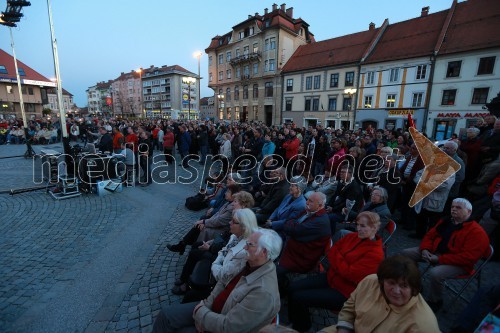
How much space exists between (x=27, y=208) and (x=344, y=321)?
7.87m

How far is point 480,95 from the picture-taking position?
22000 millimetres

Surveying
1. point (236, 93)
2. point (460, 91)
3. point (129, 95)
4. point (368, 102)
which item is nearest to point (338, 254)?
point (460, 91)

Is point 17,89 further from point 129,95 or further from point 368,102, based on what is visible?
point 129,95

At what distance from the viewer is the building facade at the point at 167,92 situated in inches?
2896

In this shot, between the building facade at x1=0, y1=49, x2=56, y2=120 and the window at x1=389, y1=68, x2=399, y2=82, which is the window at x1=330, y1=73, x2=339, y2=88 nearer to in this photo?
the window at x1=389, y1=68, x2=399, y2=82

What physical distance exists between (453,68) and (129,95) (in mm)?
95092

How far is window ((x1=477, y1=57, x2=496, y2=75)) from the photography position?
70.0 ft

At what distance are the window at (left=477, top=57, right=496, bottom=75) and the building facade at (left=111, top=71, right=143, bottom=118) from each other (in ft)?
277

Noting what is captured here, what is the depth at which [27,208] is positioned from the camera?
251 inches

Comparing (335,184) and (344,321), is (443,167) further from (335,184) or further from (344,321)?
(344,321)

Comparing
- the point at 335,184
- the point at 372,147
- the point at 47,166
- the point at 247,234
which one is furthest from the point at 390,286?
the point at 47,166

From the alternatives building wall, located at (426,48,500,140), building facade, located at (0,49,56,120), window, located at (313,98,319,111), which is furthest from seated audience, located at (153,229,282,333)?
building facade, located at (0,49,56,120)

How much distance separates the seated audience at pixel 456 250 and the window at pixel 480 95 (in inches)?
1050

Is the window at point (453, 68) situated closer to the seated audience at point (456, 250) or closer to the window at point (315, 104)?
the window at point (315, 104)
